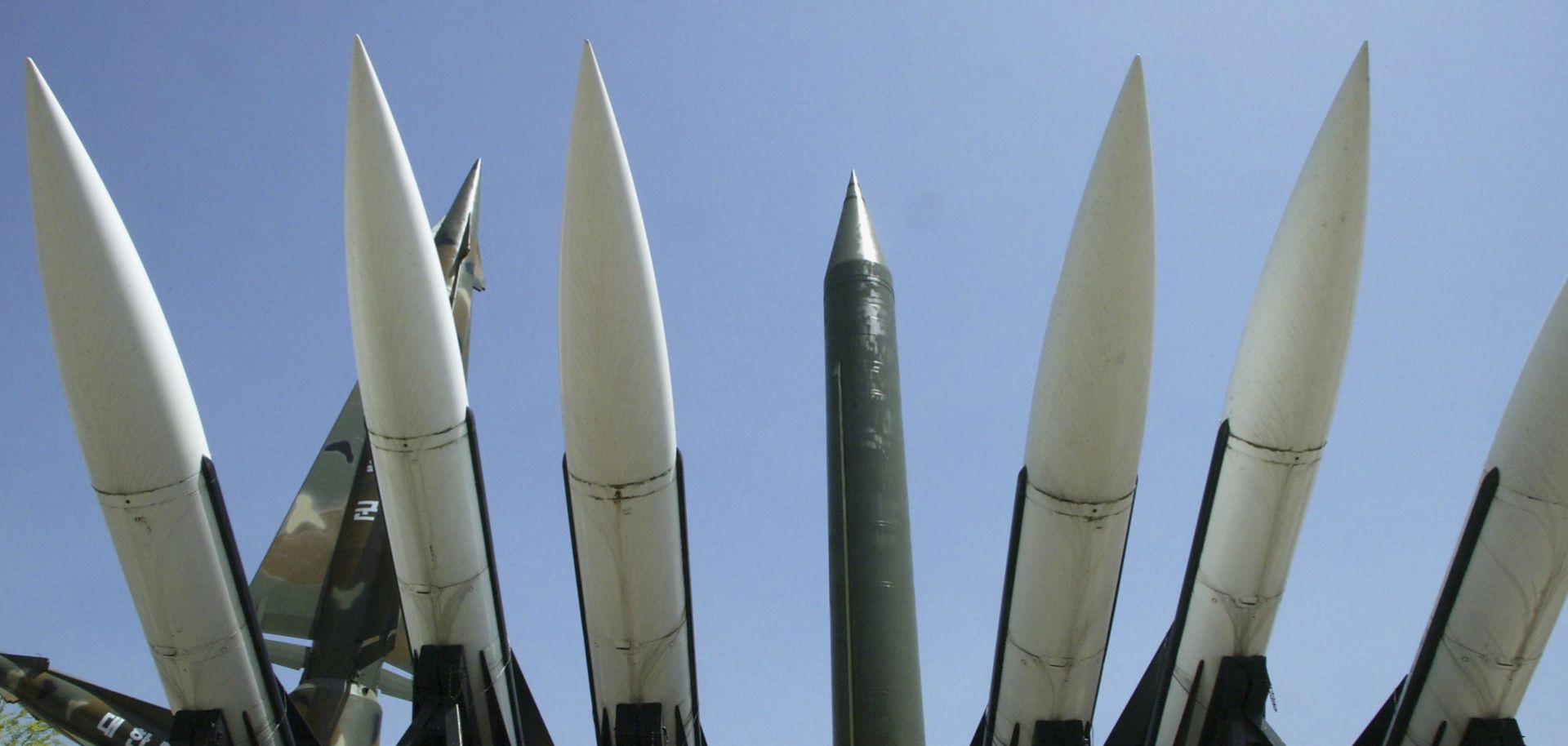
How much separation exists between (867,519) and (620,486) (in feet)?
5.95

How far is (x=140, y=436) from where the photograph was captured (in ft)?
16.3

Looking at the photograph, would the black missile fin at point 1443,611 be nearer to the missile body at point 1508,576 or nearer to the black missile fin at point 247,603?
the missile body at point 1508,576

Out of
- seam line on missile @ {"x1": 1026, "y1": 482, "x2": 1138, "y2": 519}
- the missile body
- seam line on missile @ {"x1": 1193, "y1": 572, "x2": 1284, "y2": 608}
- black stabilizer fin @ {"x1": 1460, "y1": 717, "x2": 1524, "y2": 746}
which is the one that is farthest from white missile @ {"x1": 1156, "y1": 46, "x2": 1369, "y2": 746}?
black stabilizer fin @ {"x1": 1460, "y1": 717, "x2": 1524, "y2": 746}

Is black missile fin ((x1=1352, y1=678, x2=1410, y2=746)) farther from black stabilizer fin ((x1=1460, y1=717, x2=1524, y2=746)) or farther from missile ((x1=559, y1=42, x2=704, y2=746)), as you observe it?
missile ((x1=559, y1=42, x2=704, y2=746))

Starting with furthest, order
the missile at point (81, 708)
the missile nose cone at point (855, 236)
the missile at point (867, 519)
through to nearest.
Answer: the missile nose cone at point (855, 236), the missile at point (81, 708), the missile at point (867, 519)

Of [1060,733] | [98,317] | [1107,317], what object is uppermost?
[1107,317]

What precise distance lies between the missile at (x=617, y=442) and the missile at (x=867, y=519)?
979 mm

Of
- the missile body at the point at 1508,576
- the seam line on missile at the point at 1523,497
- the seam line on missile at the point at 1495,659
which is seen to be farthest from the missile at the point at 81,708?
the seam line on missile at the point at 1523,497

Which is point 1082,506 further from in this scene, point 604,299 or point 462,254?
point 462,254

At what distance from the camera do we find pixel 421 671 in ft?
19.4

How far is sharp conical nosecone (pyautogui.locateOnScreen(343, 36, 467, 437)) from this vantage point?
5.19m

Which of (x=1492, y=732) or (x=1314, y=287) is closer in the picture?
(x=1314, y=287)

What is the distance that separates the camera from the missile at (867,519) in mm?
6367

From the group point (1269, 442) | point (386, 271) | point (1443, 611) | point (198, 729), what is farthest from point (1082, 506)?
point (198, 729)
